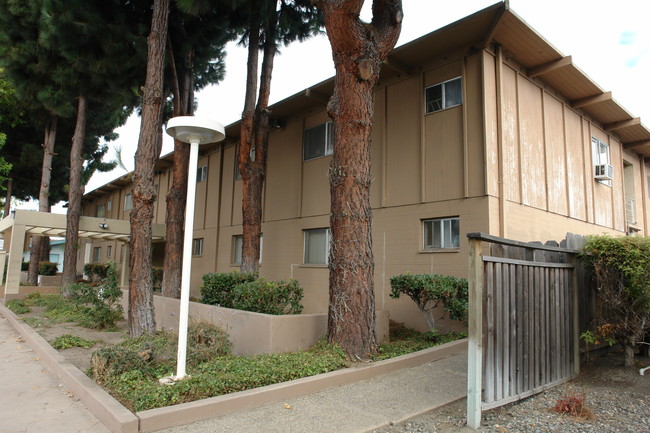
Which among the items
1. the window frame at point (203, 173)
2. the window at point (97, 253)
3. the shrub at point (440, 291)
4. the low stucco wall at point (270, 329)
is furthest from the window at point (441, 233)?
the window at point (97, 253)

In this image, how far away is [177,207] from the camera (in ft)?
42.6

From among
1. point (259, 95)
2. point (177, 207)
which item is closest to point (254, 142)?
point (259, 95)

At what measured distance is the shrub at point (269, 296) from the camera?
7.64m

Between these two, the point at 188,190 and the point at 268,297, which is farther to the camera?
the point at 268,297

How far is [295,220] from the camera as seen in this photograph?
46.7 feet

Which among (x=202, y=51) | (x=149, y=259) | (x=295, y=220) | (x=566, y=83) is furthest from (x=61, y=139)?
(x=566, y=83)

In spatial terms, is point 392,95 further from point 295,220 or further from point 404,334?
point 404,334

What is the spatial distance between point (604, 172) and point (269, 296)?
1175 cm

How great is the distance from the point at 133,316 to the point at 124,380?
3.74 metres

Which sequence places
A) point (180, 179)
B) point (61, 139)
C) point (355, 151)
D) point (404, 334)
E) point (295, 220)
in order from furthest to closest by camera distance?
1. point (61, 139)
2. point (295, 220)
3. point (180, 179)
4. point (404, 334)
5. point (355, 151)

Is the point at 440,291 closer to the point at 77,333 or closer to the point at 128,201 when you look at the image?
the point at 77,333

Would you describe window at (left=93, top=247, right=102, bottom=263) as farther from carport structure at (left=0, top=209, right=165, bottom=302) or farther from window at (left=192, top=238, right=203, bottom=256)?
window at (left=192, top=238, right=203, bottom=256)

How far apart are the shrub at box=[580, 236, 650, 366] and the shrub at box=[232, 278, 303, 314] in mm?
4727

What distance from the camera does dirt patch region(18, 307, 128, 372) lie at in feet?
22.8
